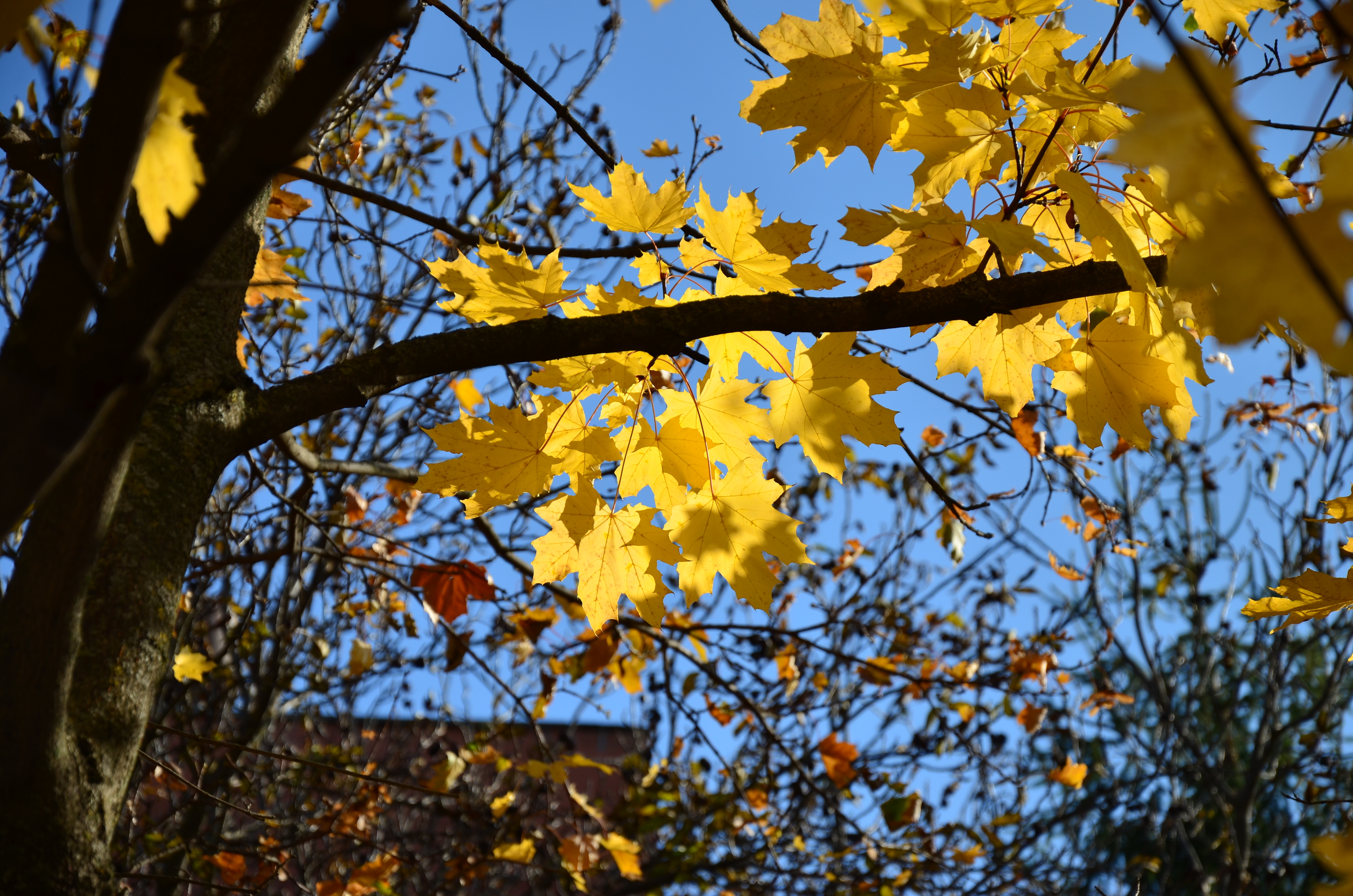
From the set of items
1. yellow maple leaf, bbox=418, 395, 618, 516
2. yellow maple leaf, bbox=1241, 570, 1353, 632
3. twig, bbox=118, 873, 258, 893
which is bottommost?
twig, bbox=118, 873, 258, 893

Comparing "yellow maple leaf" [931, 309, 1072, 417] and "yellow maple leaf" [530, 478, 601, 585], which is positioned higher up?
"yellow maple leaf" [931, 309, 1072, 417]

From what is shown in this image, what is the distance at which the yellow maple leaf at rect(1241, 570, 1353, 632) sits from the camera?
4.21 ft

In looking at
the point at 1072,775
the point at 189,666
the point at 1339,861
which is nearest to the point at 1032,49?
the point at 1339,861

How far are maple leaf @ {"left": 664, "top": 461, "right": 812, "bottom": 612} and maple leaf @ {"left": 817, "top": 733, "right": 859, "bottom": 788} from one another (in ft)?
6.93

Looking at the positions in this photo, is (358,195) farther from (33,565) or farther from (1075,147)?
(1075,147)

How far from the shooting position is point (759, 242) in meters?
1.43

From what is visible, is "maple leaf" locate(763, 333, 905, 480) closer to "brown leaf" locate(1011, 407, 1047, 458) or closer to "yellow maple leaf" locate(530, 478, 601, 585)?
"yellow maple leaf" locate(530, 478, 601, 585)

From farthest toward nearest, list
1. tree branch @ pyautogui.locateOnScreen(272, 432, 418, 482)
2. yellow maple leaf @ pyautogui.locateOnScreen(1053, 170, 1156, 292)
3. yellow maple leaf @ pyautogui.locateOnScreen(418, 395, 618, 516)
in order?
tree branch @ pyautogui.locateOnScreen(272, 432, 418, 482), yellow maple leaf @ pyautogui.locateOnScreen(418, 395, 618, 516), yellow maple leaf @ pyautogui.locateOnScreen(1053, 170, 1156, 292)

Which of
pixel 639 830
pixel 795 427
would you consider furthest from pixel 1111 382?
pixel 639 830

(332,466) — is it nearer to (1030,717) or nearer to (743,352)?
(743,352)

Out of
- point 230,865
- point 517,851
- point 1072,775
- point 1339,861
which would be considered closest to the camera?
point 1339,861

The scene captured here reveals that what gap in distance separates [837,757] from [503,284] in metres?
2.60

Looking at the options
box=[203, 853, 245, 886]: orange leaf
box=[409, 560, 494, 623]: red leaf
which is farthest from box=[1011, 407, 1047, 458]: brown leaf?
box=[203, 853, 245, 886]: orange leaf

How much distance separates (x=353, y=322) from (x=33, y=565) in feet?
10.8
